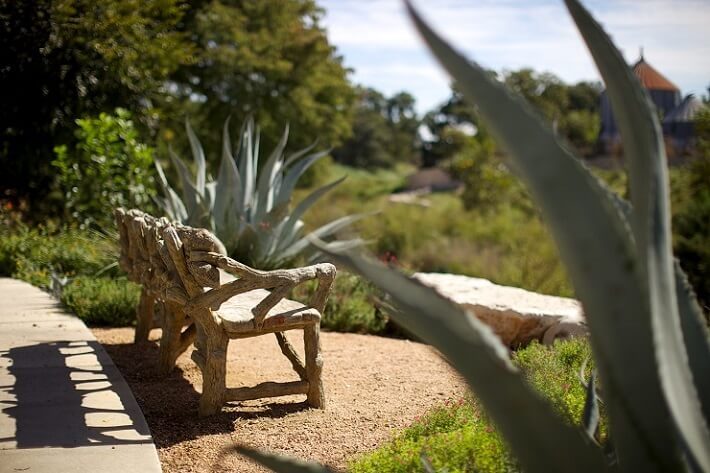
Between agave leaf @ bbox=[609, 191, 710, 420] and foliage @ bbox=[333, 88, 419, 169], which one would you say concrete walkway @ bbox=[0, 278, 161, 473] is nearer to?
agave leaf @ bbox=[609, 191, 710, 420]

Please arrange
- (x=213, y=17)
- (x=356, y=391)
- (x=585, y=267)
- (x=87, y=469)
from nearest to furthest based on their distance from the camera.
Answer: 1. (x=585, y=267)
2. (x=87, y=469)
3. (x=356, y=391)
4. (x=213, y=17)

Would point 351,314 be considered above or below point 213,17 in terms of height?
below

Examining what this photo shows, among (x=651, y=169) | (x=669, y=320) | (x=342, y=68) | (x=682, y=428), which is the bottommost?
(x=682, y=428)

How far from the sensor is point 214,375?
4145 millimetres

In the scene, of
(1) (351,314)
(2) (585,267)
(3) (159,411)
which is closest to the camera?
(2) (585,267)

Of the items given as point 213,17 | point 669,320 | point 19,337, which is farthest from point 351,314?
point 213,17

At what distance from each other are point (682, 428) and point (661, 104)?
595 inches

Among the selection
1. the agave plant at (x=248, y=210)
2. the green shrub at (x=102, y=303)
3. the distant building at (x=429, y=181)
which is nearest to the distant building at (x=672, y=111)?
the agave plant at (x=248, y=210)

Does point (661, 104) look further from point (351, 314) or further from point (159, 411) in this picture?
point (159, 411)

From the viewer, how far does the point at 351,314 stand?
7328 mm

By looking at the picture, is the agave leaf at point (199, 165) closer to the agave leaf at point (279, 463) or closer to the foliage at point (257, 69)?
the agave leaf at point (279, 463)

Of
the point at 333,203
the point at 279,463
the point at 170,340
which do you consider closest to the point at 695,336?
the point at 279,463

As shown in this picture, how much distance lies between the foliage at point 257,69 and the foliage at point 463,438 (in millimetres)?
14100

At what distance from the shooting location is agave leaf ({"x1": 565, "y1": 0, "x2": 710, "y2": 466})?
4.90 ft
